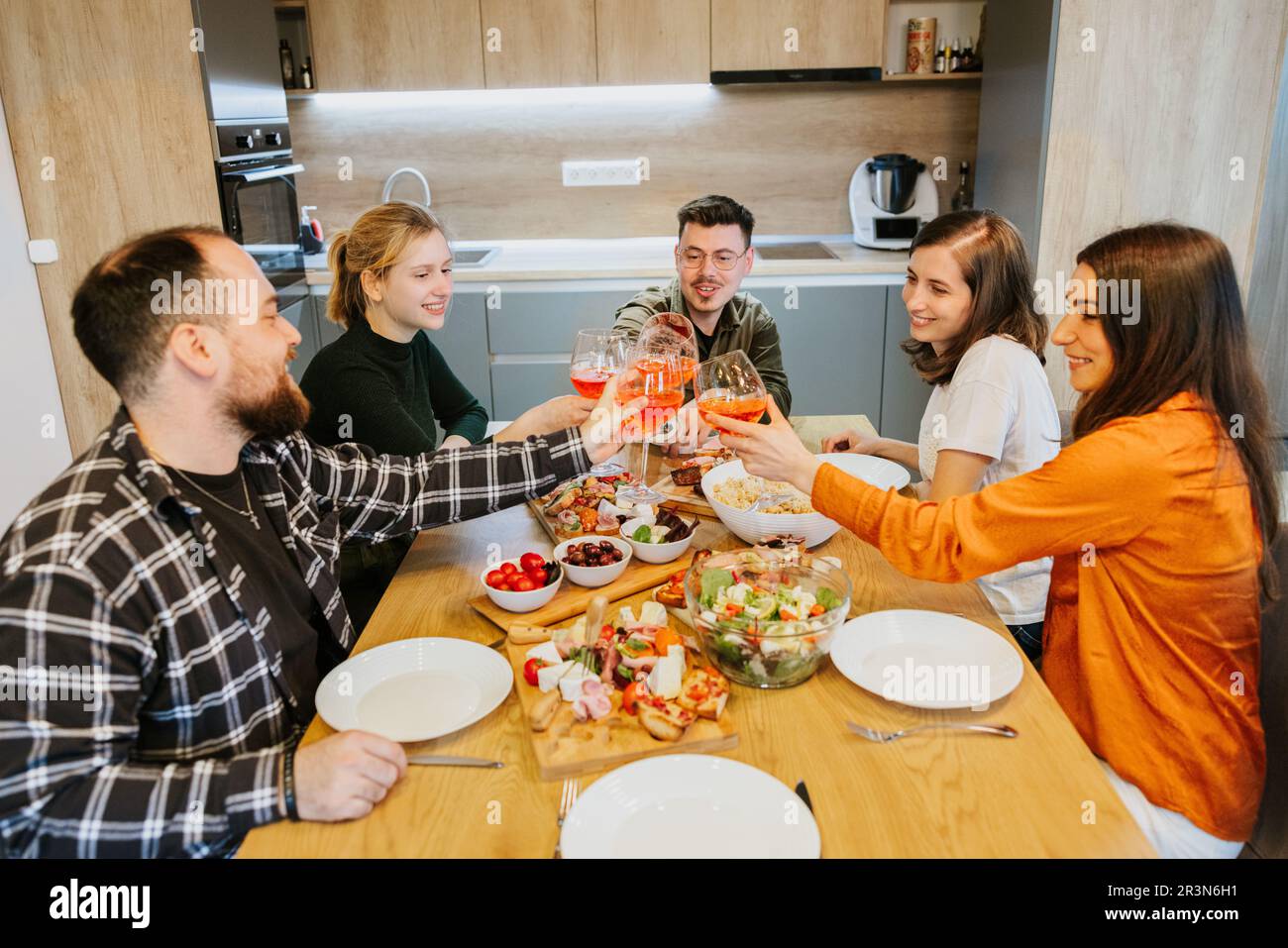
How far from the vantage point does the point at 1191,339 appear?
1355 mm

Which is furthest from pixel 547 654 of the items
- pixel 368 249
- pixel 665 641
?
pixel 368 249

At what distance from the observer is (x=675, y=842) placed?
101 cm

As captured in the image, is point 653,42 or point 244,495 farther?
point 653,42

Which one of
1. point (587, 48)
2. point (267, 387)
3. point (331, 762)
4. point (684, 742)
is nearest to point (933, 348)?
point (684, 742)

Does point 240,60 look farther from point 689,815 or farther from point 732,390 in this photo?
point 689,815

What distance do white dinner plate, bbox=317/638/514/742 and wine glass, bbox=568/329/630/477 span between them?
0.56 m

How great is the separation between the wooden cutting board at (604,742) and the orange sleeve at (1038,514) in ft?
1.32

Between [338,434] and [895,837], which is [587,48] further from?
[895,837]

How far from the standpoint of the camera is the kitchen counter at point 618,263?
144 inches

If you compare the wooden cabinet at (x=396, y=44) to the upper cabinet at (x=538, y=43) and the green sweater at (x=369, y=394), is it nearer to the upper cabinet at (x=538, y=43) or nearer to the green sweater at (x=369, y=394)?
the upper cabinet at (x=538, y=43)

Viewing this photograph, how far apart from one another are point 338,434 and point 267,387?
0.71 metres

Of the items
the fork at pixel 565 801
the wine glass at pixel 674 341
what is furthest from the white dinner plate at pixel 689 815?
the wine glass at pixel 674 341

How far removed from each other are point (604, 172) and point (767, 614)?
3.32m
